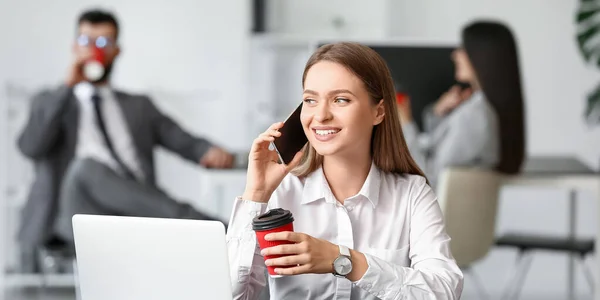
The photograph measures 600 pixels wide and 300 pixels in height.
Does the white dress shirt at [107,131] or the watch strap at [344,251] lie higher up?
the watch strap at [344,251]

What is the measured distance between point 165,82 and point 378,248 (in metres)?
3.82

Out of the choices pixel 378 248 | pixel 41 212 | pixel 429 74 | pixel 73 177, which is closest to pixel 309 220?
pixel 378 248

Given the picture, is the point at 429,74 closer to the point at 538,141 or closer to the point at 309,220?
the point at 538,141

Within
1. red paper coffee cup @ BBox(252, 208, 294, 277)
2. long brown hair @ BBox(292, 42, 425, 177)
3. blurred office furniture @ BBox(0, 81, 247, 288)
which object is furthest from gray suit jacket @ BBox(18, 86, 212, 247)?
red paper coffee cup @ BBox(252, 208, 294, 277)

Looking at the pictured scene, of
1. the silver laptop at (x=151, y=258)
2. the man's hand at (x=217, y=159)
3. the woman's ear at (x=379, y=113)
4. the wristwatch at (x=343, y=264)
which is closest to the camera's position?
the silver laptop at (x=151, y=258)

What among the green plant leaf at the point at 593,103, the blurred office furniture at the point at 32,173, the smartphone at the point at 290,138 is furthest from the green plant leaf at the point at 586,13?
the smartphone at the point at 290,138

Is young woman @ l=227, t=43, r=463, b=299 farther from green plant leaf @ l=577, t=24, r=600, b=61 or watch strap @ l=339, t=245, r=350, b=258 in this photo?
green plant leaf @ l=577, t=24, r=600, b=61

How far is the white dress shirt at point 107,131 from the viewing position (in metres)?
4.04

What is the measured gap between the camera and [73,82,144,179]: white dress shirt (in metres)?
4.04

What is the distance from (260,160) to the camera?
1.86m

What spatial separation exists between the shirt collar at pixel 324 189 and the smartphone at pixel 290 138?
0.07 m

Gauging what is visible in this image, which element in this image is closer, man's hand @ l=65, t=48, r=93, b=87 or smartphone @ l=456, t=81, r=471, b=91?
man's hand @ l=65, t=48, r=93, b=87

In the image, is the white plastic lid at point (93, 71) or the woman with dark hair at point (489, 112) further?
the white plastic lid at point (93, 71)

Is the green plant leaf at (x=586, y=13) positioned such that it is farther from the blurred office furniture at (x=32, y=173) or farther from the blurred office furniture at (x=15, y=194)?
the blurred office furniture at (x=15, y=194)
